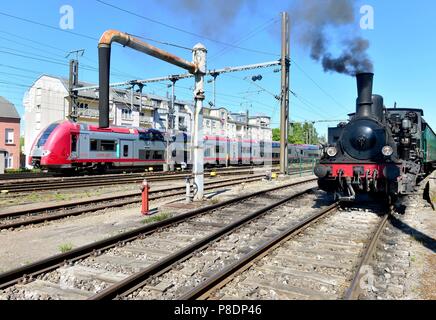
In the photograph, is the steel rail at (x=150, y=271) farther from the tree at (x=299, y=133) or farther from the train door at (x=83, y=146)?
the tree at (x=299, y=133)

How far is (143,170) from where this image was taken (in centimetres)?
2862

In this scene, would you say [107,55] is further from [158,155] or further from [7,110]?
[7,110]

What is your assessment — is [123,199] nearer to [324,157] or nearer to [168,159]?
[324,157]

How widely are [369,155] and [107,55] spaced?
7324 mm

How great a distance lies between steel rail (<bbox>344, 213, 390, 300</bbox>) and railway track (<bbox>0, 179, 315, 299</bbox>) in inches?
101

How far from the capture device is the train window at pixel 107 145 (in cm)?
2367

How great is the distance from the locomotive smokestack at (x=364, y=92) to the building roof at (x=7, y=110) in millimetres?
40730

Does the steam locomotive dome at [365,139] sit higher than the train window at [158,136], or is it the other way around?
the train window at [158,136]

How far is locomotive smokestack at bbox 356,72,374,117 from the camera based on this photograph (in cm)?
1051

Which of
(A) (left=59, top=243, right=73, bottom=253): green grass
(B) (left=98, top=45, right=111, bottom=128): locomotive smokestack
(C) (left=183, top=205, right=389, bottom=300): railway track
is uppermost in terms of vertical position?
(B) (left=98, top=45, right=111, bottom=128): locomotive smokestack

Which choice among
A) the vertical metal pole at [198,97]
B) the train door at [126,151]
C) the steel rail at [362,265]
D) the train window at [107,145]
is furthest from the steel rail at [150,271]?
the train door at [126,151]

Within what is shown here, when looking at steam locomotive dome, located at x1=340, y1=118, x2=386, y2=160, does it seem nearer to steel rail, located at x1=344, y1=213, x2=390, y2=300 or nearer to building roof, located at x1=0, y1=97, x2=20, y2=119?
steel rail, located at x1=344, y1=213, x2=390, y2=300

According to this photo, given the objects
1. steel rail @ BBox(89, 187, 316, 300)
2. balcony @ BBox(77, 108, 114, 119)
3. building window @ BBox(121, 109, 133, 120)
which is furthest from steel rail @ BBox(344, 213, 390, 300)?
building window @ BBox(121, 109, 133, 120)

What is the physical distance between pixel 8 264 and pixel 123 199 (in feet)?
24.7
